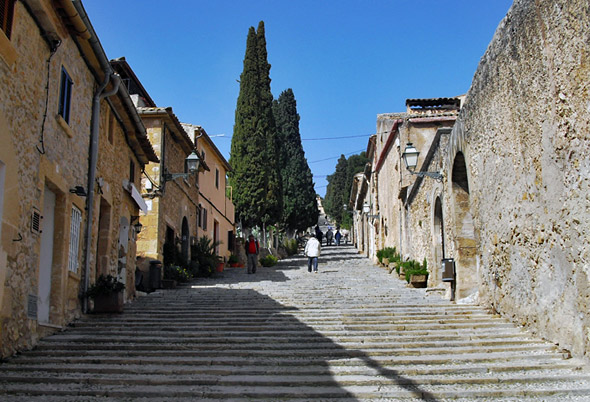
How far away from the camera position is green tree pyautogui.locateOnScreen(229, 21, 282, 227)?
103ft

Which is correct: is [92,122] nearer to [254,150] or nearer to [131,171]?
[131,171]

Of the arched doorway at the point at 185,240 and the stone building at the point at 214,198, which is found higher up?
the stone building at the point at 214,198

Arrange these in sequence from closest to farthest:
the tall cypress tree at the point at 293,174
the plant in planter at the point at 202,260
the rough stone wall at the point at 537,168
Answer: the rough stone wall at the point at 537,168
the plant in planter at the point at 202,260
the tall cypress tree at the point at 293,174

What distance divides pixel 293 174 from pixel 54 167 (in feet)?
119

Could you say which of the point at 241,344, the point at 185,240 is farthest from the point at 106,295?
the point at 185,240

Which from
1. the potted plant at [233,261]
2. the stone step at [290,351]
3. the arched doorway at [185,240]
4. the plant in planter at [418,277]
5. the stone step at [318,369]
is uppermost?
the arched doorway at [185,240]

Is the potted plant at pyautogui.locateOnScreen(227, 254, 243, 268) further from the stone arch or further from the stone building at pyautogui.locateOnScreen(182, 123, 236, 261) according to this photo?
the stone arch

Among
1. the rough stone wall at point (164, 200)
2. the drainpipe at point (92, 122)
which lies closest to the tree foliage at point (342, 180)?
the rough stone wall at point (164, 200)

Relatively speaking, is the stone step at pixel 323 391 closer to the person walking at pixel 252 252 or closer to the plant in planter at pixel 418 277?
the plant in planter at pixel 418 277

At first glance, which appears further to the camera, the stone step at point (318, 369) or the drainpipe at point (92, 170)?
the drainpipe at point (92, 170)

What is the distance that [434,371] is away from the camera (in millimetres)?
6945

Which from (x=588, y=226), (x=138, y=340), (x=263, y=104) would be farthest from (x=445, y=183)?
(x=263, y=104)

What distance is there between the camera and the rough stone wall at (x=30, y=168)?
23.3 feet

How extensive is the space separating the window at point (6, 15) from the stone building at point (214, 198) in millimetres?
16971
